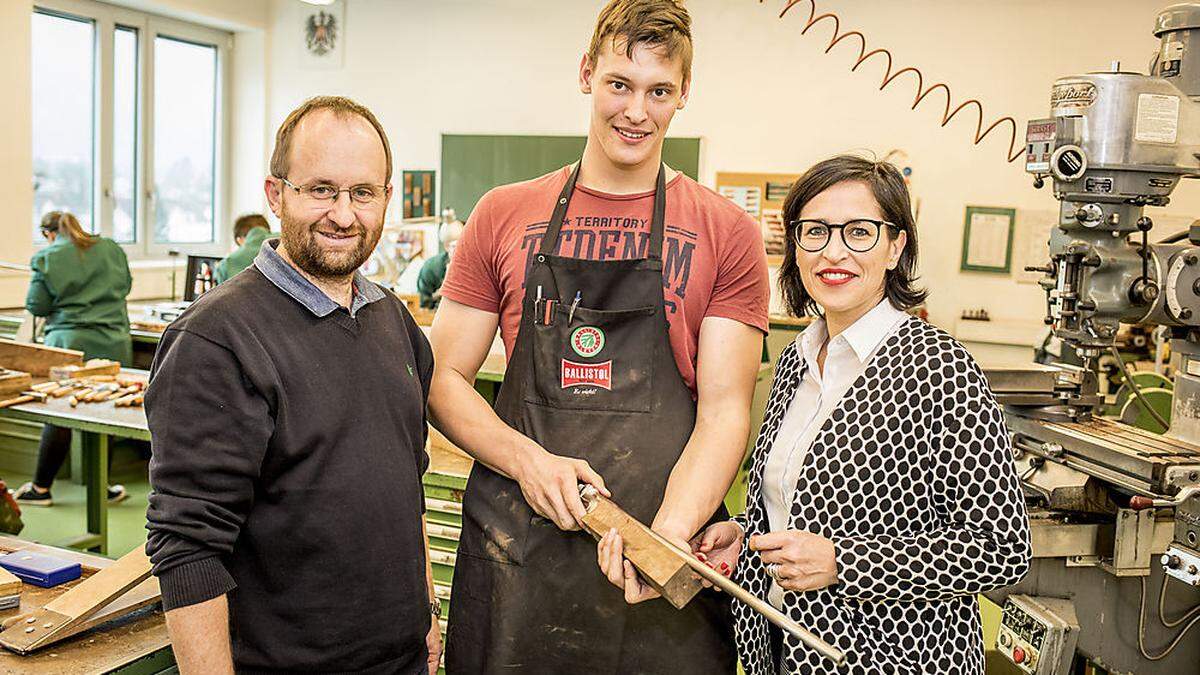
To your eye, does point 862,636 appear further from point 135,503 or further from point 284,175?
point 135,503

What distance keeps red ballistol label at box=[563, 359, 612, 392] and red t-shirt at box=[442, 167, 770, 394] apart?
122 millimetres

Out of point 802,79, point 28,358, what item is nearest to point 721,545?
point 28,358

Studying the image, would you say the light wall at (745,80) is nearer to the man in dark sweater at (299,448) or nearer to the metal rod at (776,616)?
the man in dark sweater at (299,448)

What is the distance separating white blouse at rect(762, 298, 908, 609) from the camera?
1590mm

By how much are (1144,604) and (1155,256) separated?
0.77 meters

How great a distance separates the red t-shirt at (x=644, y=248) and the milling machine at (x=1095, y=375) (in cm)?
82

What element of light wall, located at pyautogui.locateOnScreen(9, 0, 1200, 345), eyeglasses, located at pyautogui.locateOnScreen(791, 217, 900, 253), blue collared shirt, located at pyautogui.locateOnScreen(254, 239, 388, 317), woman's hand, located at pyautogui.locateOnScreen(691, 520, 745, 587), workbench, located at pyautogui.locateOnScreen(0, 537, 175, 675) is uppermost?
light wall, located at pyautogui.locateOnScreen(9, 0, 1200, 345)

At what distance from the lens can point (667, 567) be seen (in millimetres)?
1462

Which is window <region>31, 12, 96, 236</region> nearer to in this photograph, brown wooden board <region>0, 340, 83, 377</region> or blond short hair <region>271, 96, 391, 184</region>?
brown wooden board <region>0, 340, 83, 377</region>

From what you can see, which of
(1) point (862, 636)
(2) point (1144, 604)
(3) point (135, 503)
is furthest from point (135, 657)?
(3) point (135, 503)

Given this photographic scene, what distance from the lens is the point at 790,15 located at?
699cm

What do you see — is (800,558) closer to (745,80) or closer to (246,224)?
(246,224)

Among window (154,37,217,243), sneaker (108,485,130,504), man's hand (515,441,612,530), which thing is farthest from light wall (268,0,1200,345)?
man's hand (515,441,612,530)

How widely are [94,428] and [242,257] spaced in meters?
2.23
